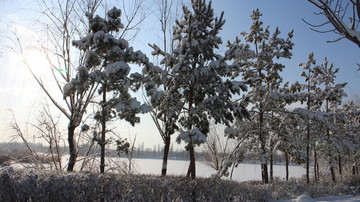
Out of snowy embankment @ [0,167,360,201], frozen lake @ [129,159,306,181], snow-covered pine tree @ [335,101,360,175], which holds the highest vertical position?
snow-covered pine tree @ [335,101,360,175]

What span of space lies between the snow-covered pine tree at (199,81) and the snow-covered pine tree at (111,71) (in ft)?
4.22

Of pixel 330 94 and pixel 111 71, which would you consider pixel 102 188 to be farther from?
pixel 330 94

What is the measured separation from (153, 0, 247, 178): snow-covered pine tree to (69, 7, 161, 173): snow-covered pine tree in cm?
129

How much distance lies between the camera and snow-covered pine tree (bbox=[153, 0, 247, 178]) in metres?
9.70

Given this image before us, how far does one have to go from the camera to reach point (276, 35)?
624 inches

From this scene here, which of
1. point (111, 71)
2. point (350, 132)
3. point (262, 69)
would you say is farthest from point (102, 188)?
point (350, 132)

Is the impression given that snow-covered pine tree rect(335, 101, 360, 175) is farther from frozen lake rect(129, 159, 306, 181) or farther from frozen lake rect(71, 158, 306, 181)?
frozen lake rect(129, 159, 306, 181)

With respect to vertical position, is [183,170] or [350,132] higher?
[350,132]

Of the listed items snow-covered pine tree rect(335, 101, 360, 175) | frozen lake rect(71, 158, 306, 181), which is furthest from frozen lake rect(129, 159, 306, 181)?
snow-covered pine tree rect(335, 101, 360, 175)

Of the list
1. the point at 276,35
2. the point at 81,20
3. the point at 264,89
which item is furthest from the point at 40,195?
the point at 276,35

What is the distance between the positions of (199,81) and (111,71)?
3458mm

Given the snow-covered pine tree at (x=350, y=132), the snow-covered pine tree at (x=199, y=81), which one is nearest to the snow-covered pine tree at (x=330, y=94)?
the snow-covered pine tree at (x=350, y=132)

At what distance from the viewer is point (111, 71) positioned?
8234mm

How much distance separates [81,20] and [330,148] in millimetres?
18567
